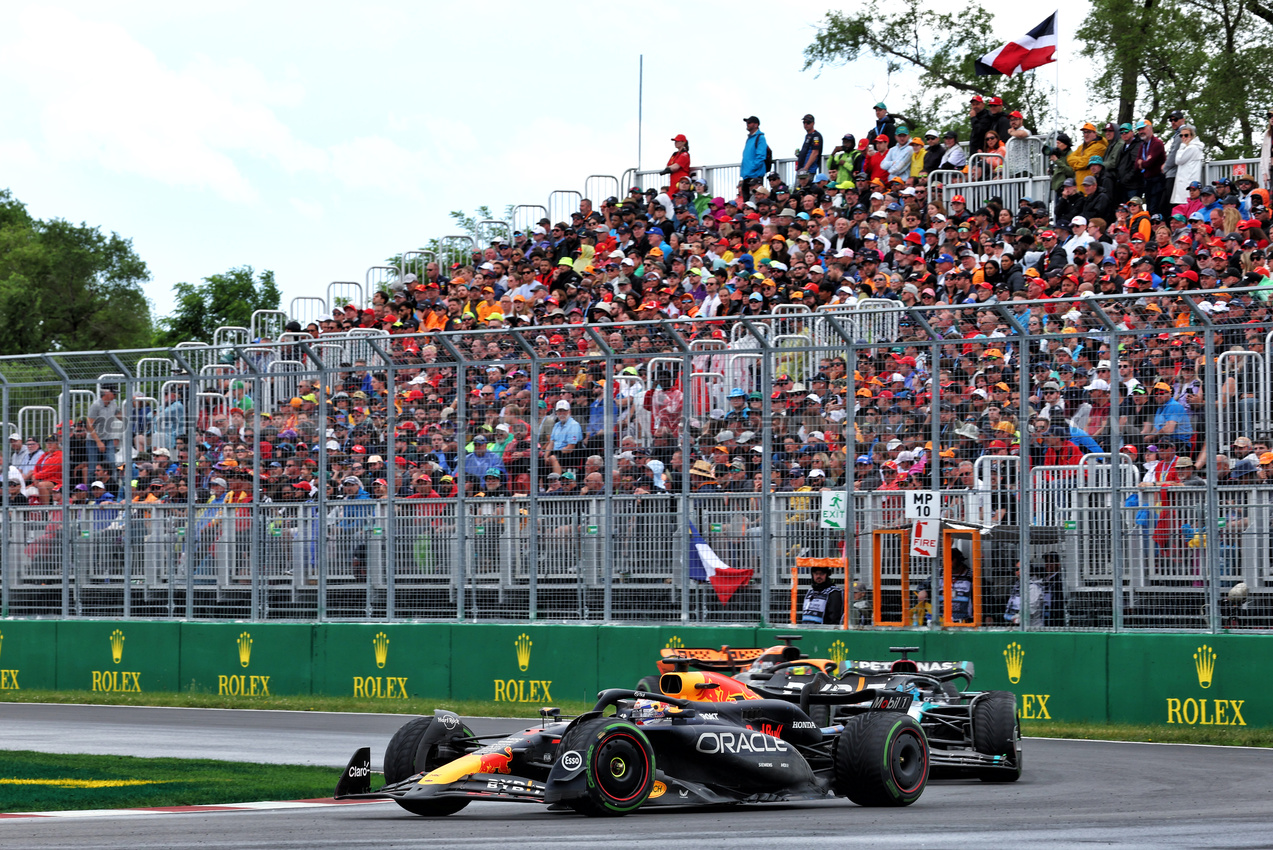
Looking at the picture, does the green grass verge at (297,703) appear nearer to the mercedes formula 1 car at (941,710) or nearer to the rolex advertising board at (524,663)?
the rolex advertising board at (524,663)

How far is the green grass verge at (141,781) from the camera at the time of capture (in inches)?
463

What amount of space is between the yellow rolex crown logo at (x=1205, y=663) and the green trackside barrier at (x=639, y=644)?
4.45 metres

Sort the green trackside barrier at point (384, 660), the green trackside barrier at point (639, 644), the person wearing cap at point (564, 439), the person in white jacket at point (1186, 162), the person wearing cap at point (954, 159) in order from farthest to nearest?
the person wearing cap at point (954, 159) < the person in white jacket at point (1186, 162) < the green trackside barrier at point (384, 660) < the person wearing cap at point (564, 439) < the green trackside barrier at point (639, 644)

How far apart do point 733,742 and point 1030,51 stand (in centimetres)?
2018

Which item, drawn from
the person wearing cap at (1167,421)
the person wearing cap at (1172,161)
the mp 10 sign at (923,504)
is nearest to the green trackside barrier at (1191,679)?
the person wearing cap at (1167,421)

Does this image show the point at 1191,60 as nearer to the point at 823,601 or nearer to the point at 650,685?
the point at 823,601

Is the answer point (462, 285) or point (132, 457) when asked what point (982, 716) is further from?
point (462, 285)

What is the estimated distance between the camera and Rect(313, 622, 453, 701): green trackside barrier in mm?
21422

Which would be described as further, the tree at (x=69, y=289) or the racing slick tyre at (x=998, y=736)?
the tree at (x=69, y=289)

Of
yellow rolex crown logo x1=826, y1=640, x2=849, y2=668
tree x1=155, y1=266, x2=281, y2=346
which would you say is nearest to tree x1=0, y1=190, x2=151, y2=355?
tree x1=155, y1=266, x2=281, y2=346

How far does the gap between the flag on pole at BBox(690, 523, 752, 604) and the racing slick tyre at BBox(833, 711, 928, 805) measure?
26.5 ft

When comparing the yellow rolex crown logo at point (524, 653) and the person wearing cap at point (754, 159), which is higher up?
the person wearing cap at point (754, 159)

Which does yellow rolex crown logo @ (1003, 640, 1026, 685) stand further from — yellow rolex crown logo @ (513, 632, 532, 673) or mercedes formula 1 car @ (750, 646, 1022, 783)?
yellow rolex crown logo @ (513, 632, 532, 673)

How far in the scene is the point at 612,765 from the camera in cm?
1071
